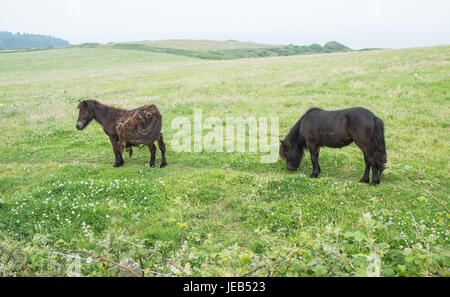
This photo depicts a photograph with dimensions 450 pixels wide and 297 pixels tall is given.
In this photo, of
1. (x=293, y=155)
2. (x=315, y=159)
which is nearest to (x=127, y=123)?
(x=293, y=155)

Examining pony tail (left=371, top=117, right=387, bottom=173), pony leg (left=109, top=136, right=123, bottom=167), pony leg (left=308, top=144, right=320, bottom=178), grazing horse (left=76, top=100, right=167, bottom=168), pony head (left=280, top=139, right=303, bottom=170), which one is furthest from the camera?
pony leg (left=109, top=136, right=123, bottom=167)

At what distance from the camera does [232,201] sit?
7750 mm

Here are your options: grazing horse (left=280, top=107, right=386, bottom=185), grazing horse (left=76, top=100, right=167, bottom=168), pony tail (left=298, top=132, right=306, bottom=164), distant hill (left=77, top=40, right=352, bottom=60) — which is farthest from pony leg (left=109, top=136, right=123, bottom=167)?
distant hill (left=77, top=40, right=352, bottom=60)

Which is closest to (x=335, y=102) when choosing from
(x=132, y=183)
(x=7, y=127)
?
(x=132, y=183)

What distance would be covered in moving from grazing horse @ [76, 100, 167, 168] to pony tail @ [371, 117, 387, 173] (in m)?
7.10

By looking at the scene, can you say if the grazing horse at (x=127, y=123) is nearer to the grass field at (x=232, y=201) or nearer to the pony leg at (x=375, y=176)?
the grass field at (x=232, y=201)

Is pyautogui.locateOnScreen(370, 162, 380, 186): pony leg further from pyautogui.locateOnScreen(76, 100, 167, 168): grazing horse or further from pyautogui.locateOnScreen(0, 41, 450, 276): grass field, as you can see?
pyautogui.locateOnScreen(76, 100, 167, 168): grazing horse

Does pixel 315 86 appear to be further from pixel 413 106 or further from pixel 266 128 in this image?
pixel 266 128

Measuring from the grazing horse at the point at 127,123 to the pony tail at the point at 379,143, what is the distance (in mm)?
7098

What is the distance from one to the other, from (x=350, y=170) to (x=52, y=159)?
1177cm

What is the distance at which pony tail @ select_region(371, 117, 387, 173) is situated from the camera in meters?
8.38

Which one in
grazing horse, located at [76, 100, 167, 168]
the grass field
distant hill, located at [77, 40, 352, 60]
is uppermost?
distant hill, located at [77, 40, 352, 60]

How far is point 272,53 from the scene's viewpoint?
102062mm

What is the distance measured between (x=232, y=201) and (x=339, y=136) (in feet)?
13.5
